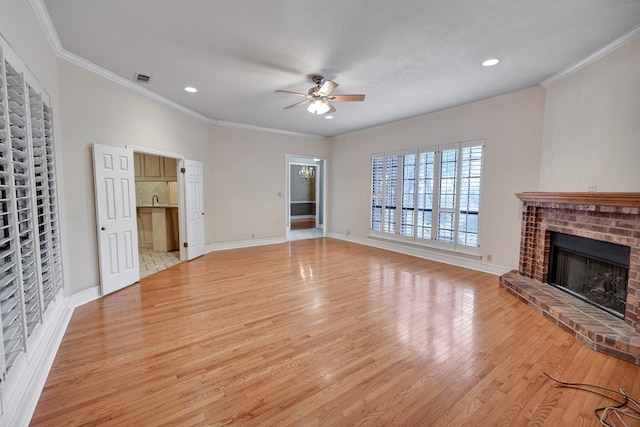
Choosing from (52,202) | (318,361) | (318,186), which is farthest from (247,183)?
(318,361)

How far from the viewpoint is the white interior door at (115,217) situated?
11.2ft

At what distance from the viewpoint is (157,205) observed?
18.6ft

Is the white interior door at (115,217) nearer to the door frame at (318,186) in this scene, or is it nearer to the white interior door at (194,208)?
the white interior door at (194,208)

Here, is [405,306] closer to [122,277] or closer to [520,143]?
[520,143]

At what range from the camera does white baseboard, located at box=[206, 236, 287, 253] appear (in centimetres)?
602

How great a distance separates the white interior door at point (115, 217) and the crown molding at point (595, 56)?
5.72m

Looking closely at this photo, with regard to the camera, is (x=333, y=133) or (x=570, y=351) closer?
(x=570, y=351)

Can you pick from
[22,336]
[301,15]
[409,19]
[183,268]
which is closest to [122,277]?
[183,268]

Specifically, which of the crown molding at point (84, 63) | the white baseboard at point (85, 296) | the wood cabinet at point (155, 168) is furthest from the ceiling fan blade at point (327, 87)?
the wood cabinet at point (155, 168)

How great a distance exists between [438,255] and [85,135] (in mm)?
5730

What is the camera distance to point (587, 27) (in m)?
2.45

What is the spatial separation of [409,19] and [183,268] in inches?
185

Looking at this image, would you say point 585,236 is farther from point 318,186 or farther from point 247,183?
point 318,186

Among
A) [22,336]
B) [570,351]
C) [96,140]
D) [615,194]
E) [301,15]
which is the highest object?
[301,15]
